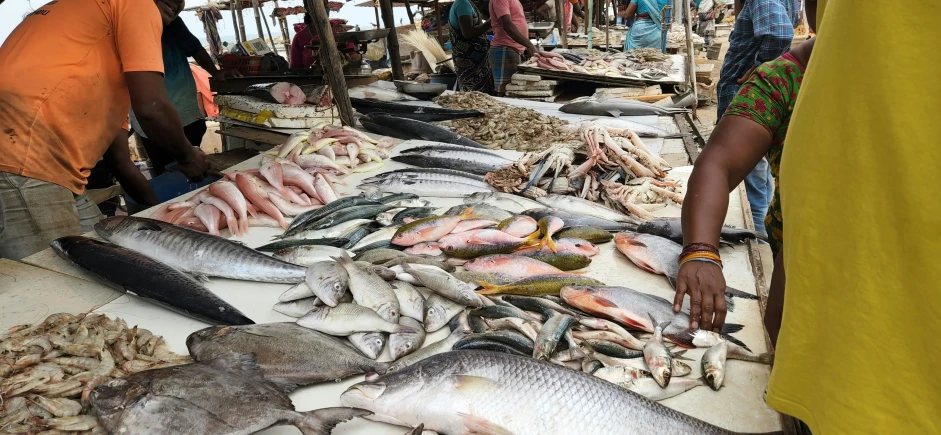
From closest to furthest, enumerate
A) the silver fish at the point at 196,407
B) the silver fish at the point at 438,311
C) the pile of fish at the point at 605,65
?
1. the silver fish at the point at 196,407
2. the silver fish at the point at 438,311
3. the pile of fish at the point at 605,65

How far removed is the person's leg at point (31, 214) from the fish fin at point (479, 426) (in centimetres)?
320

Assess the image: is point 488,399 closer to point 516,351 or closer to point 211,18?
point 516,351

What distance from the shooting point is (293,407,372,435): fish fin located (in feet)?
5.47

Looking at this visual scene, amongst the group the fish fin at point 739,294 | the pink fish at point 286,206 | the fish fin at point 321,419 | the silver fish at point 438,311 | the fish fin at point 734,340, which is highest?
the pink fish at point 286,206

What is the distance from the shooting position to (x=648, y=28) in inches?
472

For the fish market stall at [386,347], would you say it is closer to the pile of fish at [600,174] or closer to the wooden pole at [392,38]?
the pile of fish at [600,174]

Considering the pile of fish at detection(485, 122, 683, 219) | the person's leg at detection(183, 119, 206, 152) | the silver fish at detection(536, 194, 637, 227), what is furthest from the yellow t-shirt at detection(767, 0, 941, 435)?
the person's leg at detection(183, 119, 206, 152)

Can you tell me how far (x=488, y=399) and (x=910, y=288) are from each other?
44.3 inches

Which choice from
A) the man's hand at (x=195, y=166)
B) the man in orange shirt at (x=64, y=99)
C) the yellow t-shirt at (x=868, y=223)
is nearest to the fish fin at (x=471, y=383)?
the yellow t-shirt at (x=868, y=223)

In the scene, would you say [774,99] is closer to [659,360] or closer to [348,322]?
[659,360]

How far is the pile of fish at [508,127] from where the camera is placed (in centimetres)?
542

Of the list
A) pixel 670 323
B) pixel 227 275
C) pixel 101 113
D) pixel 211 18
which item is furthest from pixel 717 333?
pixel 211 18

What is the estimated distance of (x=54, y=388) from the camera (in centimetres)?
180

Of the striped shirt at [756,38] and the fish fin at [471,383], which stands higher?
the striped shirt at [756,38]
